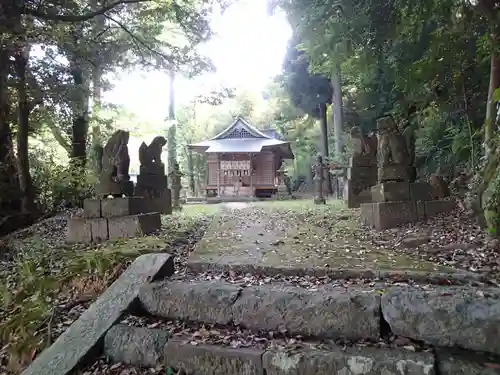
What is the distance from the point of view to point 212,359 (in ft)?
7.90

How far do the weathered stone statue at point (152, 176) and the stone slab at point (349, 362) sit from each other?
695 cm

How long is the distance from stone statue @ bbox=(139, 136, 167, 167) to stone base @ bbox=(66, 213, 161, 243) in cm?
329

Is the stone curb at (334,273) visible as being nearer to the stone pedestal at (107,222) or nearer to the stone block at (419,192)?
the stone pedestal at (107,222)

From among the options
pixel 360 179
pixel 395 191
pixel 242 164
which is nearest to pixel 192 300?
pixel 395 191

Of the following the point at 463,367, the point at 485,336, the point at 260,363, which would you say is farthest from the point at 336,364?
the point at 485,336

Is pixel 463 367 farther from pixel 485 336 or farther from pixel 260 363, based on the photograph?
pixel 260 363

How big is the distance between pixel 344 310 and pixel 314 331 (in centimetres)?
25

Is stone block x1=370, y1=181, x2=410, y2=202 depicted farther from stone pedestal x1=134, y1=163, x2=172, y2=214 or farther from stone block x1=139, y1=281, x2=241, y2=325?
stone pedestal x1=134, y1=163, x2=172, y2=214

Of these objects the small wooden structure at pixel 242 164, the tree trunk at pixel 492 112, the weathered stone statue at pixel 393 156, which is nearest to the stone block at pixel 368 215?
the weathered stone statue at pixel 393 156

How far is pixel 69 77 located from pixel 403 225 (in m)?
8.76

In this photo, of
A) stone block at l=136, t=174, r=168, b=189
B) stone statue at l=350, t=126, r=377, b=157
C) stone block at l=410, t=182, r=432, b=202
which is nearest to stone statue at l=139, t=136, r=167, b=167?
stone block at l=136, t=174, r=168, b=189

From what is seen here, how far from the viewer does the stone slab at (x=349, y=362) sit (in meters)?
2.10

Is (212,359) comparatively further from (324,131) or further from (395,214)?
(324,131)

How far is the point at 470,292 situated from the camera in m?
2.56
